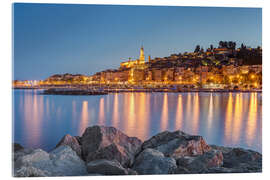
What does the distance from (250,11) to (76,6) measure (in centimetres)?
239

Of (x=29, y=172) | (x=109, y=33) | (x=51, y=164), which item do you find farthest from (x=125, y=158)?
(x=109, y=33)

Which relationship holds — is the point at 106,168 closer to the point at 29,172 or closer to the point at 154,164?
the point at 154,164

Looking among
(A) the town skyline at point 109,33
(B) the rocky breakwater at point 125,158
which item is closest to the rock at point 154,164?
(B) the rocky breakwater at point 125,158

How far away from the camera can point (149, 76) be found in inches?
317

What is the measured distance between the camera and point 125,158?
109 inches

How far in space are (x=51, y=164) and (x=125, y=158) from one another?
2.53ft

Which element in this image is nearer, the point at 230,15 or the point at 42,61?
the point at 230,15

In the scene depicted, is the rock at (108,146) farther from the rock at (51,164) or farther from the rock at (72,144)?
the rock at (51,164)

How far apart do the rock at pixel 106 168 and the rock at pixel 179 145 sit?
0.64 metres

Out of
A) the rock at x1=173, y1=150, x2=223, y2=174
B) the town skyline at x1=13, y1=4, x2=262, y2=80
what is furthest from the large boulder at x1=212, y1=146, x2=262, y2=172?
the town skyline at x1=13, y1=4, x2=262, y2=80

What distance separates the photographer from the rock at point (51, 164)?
2500 mm

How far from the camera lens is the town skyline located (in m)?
3.67
